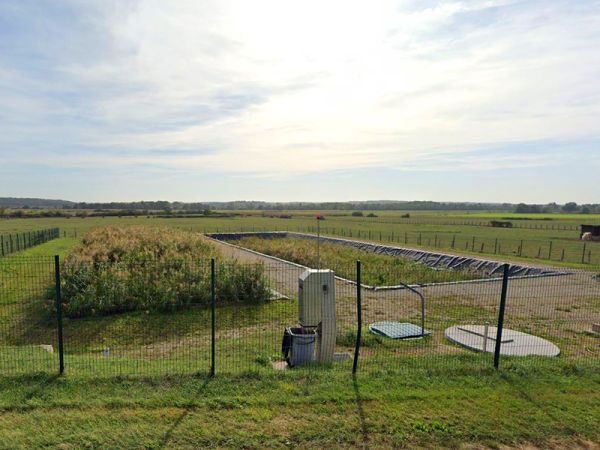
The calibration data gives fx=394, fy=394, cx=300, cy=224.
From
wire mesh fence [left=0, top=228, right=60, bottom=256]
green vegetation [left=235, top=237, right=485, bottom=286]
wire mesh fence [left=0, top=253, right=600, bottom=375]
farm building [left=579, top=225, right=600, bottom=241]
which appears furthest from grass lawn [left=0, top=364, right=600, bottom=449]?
farm building [left=579, top=225, right=600, bottom=241]

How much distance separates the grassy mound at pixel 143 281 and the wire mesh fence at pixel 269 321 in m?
0.04

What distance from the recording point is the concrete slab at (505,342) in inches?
321

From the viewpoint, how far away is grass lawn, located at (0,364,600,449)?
14.1ft

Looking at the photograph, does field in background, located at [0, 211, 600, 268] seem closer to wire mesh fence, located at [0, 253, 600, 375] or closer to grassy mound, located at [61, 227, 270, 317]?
wire mesh fence, located at [0, 253, 600, 375]

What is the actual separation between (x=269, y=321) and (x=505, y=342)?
6.06 m

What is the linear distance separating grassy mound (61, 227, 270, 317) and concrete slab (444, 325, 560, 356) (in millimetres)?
6857

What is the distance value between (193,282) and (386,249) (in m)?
19.5

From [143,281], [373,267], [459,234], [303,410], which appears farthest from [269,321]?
[459,234]

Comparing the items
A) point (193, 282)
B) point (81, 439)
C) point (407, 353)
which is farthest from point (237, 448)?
point (193, 282)

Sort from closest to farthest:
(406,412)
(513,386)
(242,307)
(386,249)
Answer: (406,412) < (513,386) < (242,307) < (386,249)

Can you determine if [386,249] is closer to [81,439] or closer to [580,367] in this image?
[580,367]

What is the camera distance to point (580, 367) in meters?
6.45

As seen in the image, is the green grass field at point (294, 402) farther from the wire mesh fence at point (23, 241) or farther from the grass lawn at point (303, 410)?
the wire mesh fence at point (23, 241)

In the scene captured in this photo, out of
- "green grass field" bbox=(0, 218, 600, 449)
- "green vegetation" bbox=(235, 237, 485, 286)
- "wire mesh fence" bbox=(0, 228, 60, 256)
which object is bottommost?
"wire mesh fence" bbox=(0, 228, 60, 256)
